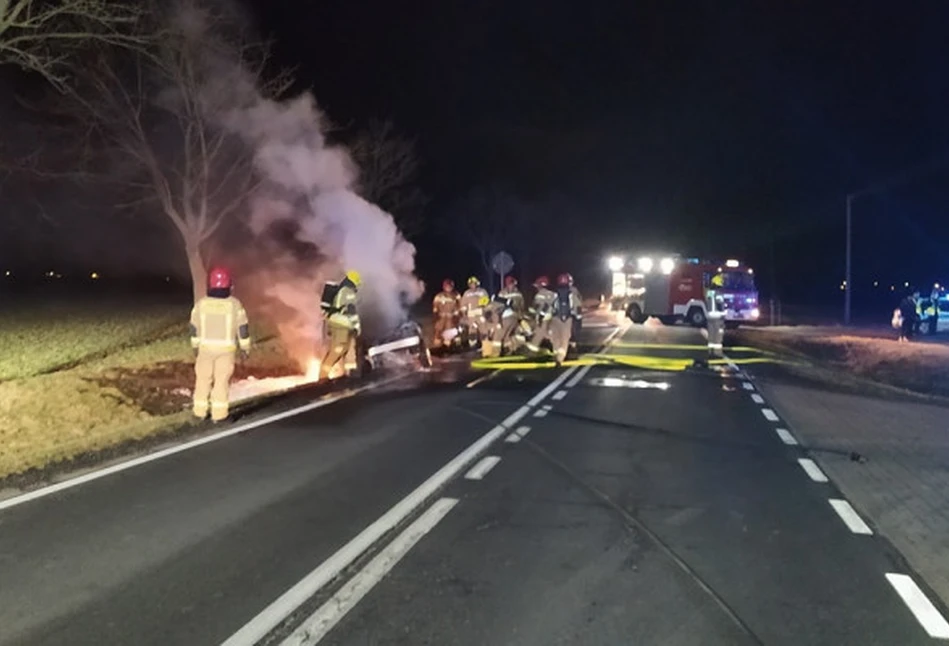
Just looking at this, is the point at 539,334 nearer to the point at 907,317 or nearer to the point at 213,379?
the point at 213,379

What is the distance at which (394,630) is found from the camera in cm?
468

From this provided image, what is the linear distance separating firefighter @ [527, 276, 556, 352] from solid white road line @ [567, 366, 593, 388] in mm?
1681

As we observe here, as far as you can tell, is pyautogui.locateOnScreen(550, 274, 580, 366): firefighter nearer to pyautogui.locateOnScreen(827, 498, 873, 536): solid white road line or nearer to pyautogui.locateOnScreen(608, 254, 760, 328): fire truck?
pyautogui.locateOnScreen(827, 498, 873, 536): solid white road line

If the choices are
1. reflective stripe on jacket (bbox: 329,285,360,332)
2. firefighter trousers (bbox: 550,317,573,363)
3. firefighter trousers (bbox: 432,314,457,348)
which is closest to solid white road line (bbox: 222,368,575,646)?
reflective stripe on jacket (bbox: 329,285,360,332)

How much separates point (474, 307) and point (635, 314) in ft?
64.5

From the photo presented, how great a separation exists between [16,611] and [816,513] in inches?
218

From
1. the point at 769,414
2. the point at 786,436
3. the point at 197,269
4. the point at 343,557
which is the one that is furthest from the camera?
the point at 197,269

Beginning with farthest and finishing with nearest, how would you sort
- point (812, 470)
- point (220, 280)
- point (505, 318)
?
point (505, 318), point (220, 280), point (812, 470)

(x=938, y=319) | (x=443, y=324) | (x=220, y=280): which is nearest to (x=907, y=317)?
(x=938, y=319)

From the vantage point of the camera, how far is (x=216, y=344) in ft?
36.6

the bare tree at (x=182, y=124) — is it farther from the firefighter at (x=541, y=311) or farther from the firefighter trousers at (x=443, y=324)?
the firefighter at (x=541, y=311)

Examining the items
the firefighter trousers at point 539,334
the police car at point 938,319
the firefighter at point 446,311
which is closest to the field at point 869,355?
the police car at point 938,319

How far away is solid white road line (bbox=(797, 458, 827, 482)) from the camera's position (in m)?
8.52

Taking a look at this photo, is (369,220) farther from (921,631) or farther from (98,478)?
(921,631)
